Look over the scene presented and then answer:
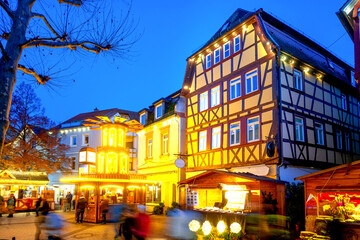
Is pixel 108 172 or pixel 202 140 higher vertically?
pixel 202 140

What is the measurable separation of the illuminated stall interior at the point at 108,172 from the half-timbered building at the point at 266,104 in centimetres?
429

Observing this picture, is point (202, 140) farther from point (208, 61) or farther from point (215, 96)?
point (208, 61)

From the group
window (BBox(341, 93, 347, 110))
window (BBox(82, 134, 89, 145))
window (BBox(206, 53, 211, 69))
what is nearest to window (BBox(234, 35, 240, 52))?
window (BBox(206, 53, 211, 69))

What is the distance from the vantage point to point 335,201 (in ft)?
40.1

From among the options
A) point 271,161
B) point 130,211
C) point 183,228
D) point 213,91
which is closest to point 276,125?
point 271,161

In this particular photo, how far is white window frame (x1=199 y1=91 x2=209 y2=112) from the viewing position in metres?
21.8

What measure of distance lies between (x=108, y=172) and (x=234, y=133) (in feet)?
29.7

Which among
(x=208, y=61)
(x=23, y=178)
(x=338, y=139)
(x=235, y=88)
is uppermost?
(x=208, y=61)

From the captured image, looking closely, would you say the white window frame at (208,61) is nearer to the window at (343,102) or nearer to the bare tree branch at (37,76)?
the window at (343,102)

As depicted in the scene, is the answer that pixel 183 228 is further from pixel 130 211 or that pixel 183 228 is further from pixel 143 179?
pixel 143 179

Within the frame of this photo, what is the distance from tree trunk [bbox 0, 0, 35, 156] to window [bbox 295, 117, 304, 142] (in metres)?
14.9

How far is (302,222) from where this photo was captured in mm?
14203

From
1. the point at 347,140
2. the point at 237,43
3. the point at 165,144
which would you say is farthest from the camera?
the point at 165,144

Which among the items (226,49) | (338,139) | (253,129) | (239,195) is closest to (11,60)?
(239,195)
